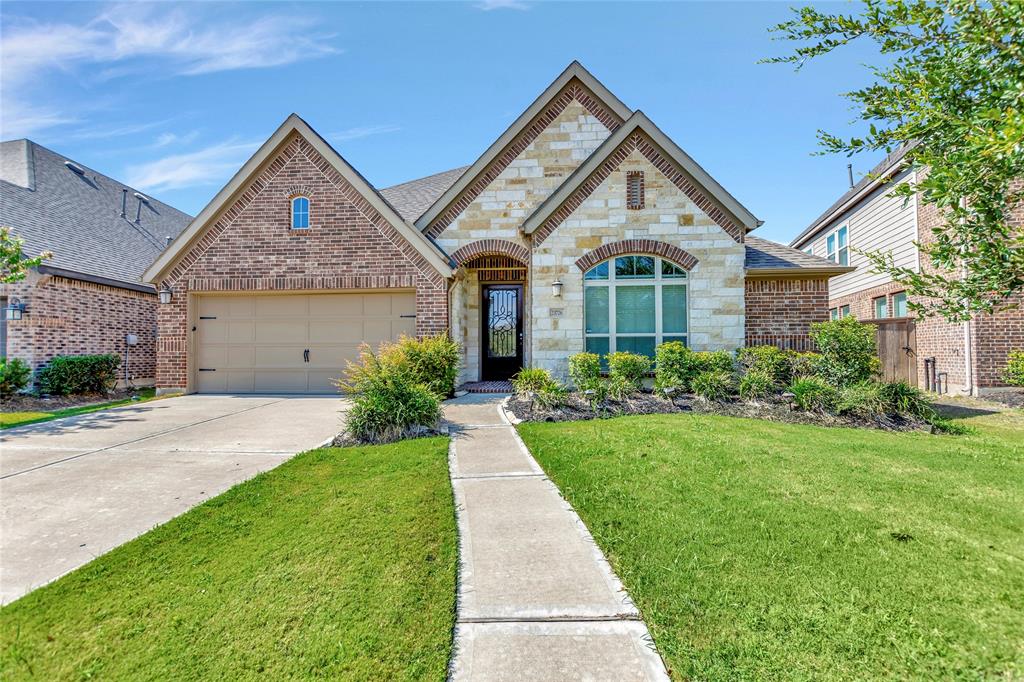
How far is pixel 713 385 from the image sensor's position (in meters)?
8.89

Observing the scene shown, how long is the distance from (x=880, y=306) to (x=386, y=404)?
1680 centimetres

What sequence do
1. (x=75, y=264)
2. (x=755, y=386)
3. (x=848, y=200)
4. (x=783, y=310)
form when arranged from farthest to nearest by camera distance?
(x=848, y=200)
(x=75, y=264)
(x=783, y=310)
(x=755, y=386)

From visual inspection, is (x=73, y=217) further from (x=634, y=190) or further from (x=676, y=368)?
(x=676, y=368)

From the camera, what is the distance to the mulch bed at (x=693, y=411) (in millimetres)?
7734

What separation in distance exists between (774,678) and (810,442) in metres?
5.05

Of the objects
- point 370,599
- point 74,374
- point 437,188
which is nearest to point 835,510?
point 370,599

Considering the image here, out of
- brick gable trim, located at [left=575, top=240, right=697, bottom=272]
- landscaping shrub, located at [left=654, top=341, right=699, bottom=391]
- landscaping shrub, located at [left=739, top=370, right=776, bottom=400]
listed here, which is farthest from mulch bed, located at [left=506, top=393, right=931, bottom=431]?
brick gable trim, located at [left=575, top=240, right=697, bottom=272]

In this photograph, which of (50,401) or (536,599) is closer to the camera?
(536,599)

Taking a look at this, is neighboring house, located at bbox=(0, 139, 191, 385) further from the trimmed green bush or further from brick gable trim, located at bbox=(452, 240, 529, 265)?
brick gable trim, located at bbox=(452, 240, 529, 265)

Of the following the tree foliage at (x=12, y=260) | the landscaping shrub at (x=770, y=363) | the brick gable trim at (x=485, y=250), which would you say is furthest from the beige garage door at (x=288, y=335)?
the landscaping shrub at (x=770, y=363)

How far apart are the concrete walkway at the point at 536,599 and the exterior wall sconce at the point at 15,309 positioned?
13.0 m

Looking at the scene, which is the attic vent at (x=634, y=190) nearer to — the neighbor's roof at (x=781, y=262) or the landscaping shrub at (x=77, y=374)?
the neighbor's roof at (x=781, y=262)

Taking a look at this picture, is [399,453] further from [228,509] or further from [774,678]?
[774,678]

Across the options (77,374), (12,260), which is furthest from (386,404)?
(77,374)
